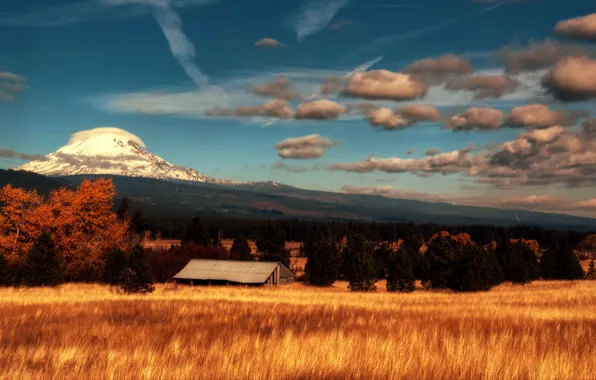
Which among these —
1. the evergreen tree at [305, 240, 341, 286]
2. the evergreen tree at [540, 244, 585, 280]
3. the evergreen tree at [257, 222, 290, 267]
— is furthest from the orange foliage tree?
the evergreen tree at [540, 244, 585, 280]

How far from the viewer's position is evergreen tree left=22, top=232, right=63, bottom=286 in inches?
1811

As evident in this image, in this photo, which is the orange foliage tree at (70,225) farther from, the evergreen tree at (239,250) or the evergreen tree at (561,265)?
the evergreen tree at (561,265)

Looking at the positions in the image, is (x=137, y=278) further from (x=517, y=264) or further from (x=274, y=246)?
(x=274, y=246)

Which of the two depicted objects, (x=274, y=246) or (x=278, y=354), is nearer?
(x=278, y=354)

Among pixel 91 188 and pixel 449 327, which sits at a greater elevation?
pixel 91 188

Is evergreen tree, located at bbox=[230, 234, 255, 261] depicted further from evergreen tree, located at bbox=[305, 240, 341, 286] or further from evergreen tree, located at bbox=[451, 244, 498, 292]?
evergreen tree, located at bbox=[451, 244, 498, 292]

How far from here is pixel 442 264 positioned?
6191cm

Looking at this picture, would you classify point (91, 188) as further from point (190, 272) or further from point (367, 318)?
point (367, 318)

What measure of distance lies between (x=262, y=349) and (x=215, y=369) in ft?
6.10

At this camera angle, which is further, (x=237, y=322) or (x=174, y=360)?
(x=237, y=322)

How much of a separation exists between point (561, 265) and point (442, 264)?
1212 inches

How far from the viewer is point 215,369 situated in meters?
7.55

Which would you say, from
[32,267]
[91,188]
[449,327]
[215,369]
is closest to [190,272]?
[91,188]

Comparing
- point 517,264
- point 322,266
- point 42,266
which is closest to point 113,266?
point 42,266
